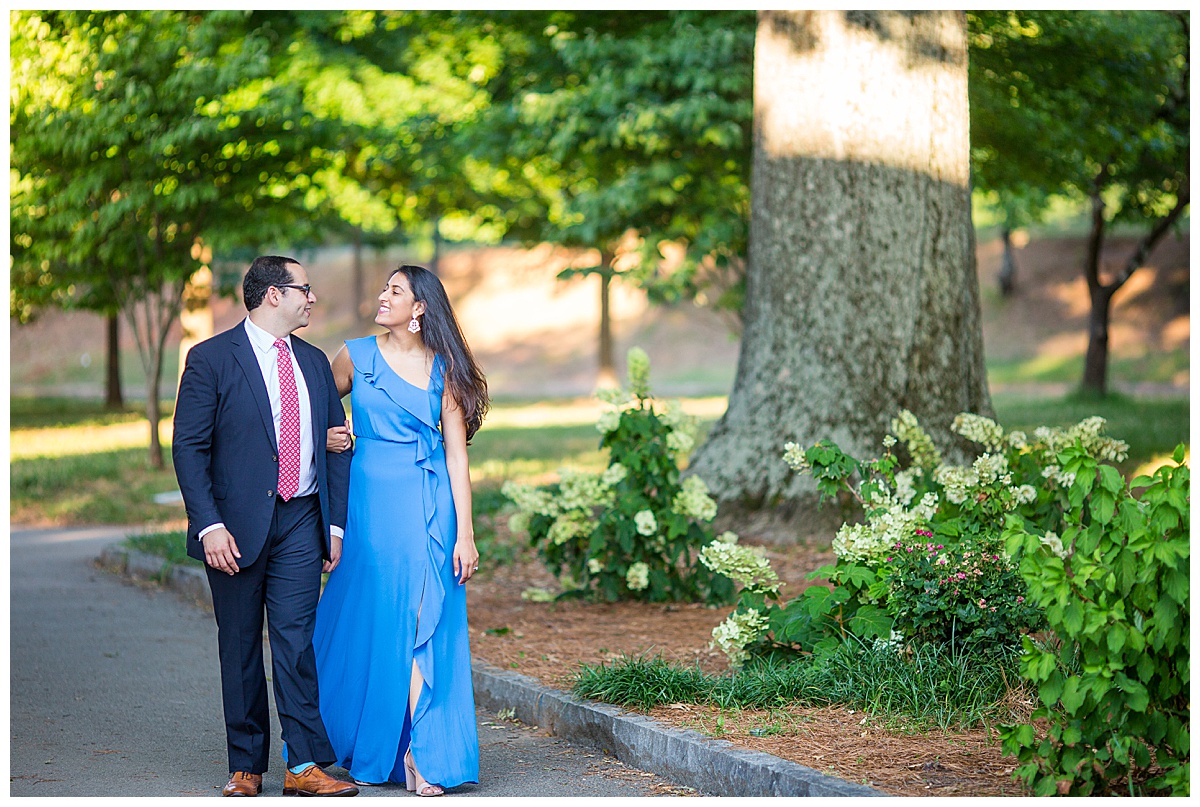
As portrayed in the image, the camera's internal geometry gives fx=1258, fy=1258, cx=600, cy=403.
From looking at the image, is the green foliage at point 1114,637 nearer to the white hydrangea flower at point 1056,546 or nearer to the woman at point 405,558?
the white hydrangea flower at point 1056,546

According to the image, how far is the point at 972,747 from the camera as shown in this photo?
173 inches

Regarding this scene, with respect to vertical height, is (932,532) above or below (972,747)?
above

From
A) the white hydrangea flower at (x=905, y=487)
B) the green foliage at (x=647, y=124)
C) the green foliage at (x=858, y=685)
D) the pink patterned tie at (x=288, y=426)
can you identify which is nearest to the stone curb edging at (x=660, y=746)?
the green foliage at (x=858, y=685)

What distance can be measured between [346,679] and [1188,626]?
2858mm

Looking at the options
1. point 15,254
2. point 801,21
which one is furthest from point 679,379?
point 801,21

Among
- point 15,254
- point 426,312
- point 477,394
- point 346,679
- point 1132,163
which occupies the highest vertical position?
point 1132,163

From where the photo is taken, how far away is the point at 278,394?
448 cm

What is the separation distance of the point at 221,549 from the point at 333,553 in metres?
0.42

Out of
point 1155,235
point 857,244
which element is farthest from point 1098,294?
point 857,244

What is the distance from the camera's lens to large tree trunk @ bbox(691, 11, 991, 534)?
879 centimetres

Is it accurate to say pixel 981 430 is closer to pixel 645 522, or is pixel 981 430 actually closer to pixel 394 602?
pixel 645 522

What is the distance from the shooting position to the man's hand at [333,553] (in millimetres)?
4531

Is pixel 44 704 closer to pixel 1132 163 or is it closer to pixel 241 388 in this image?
pixel 241 388

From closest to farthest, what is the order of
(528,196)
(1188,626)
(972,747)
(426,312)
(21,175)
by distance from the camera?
(1188,626)
(972,747)
(426,312)
(21,175)
(528,196)
